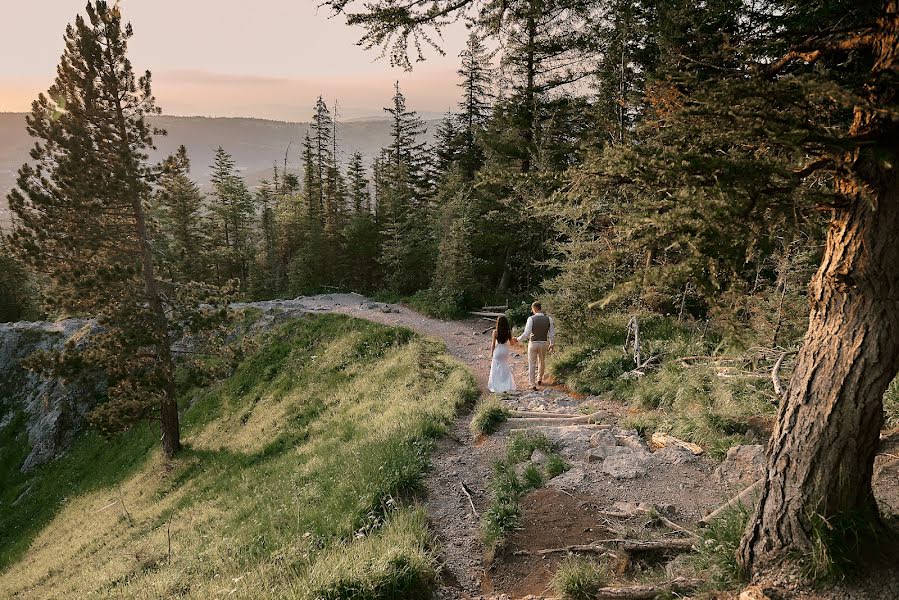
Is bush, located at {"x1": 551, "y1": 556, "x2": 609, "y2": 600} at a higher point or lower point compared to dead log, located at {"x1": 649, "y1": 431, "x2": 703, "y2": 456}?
lower

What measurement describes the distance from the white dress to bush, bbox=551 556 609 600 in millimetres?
7451

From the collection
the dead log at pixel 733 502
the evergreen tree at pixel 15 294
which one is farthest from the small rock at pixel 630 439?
the evergreen tree at pixel 15 294

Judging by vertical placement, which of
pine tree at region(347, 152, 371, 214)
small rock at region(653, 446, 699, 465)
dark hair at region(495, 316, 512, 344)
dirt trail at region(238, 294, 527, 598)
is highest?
pine tree at region(347, 152, 371, 214)

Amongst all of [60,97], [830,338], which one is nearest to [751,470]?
[830,338]

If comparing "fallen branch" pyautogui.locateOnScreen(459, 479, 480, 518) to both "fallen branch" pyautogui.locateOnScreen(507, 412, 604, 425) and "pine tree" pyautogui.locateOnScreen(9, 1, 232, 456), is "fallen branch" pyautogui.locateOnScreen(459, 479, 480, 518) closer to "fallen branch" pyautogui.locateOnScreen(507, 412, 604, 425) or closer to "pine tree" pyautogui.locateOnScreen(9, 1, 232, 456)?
"fallen branch" pyautogui.locateOnScreen(507, 412, 604, 425)

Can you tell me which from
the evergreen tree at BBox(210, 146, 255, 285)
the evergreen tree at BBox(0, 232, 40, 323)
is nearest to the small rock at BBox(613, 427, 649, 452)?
the evergreen tree at BBox(210, 146, 255, 285)

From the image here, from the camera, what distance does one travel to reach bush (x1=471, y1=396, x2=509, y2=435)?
33.4ft

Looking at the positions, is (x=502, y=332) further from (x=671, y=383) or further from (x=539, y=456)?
(x=539, y=456)

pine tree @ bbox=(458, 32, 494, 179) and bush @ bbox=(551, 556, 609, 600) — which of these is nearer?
bush @ bbox=(551, 556, 609, 600)

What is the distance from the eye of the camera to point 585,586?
497 centimetres

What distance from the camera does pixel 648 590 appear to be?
185 inches

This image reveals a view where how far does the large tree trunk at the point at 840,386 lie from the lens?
3.57m

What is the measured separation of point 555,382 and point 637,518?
7.30 metres

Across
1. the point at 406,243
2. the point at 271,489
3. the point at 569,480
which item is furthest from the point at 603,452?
the point at 406,243
